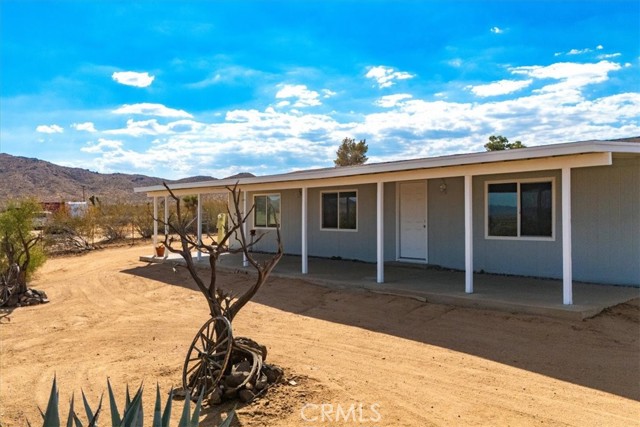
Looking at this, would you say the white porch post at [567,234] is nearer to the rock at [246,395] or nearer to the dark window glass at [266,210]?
the rock at [246,395]

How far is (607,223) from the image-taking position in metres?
8.80

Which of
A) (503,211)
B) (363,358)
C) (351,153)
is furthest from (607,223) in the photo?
(351,153)

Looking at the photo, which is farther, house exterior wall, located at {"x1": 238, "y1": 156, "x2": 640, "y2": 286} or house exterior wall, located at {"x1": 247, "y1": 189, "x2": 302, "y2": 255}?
house exterior wall, located at {"x1": 247, "y1": 189, "x2": 302, "y2": 255}

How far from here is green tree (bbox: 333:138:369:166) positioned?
35156mm

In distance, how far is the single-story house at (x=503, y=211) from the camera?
7.54m

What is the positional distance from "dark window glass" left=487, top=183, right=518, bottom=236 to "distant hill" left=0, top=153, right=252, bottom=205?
4993 centimetres

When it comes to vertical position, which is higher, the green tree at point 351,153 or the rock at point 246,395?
the green tree at point 351,153

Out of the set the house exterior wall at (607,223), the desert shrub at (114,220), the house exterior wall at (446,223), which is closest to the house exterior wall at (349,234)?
the house exterior wall at (446,223)

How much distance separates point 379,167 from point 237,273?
16.6 ft

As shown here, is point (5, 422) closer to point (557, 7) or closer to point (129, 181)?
point (557, 7)

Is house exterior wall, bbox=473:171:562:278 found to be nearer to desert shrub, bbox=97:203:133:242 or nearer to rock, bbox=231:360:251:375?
rock, bbox=231:360:251:375

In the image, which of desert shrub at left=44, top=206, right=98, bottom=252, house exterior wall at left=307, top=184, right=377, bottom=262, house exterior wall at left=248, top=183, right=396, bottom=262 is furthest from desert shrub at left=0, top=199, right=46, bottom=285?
house exterior wall at left=307, top=184, right=377, bottom=262

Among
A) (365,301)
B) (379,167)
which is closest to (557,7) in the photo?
(379,167)

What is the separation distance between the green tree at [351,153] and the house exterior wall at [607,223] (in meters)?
26.2
